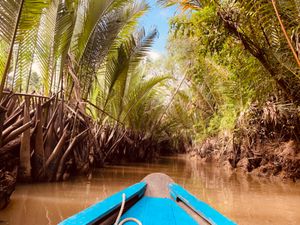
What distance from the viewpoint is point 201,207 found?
2400 millimetres

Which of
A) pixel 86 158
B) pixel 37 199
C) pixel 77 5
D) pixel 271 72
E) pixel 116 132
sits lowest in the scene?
pixel 37 199

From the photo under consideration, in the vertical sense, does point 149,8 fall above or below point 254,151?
above

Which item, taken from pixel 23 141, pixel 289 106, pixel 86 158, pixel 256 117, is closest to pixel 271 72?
pixel 289 106

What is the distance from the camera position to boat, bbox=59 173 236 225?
2.05 metres

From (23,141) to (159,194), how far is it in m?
2.46

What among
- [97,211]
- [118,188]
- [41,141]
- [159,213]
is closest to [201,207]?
[159,213]

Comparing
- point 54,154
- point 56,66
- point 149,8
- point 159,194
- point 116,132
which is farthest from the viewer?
point 116,132

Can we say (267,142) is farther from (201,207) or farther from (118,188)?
(201,207)

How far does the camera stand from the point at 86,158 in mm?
6184

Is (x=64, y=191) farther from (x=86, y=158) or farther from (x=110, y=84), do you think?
(x=110, y=84)

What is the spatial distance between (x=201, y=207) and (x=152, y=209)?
0.42 m

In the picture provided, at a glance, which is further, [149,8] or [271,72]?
[149,8]

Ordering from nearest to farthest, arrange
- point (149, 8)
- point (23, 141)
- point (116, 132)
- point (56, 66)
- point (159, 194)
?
1. point (159, 194)
2. point (23, 141)
3. point (56, 66)
4. point (149, 8)
5. point (116, 132)

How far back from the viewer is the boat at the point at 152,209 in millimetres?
2049
